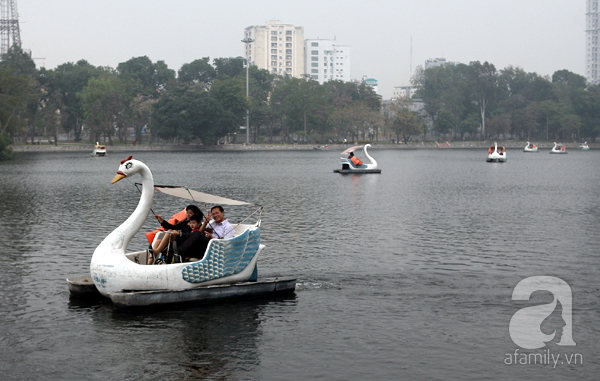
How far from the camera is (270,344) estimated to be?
12.9 metres

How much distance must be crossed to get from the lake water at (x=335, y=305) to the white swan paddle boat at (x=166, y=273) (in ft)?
1.14

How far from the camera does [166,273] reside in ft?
48.0

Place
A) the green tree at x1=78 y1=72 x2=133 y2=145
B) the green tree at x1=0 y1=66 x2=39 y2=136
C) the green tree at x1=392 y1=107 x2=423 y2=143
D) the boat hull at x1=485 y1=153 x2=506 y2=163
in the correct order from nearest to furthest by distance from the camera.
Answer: the boat hull at x1=485 y1=153 x2=506 y2=163 → the green tree at x1=0 y1=66 x2=39 y2=136 → the green tree at x1=78 y1=72 x2=133 y2=145 → the green tree at x1=392 y1=107 x2=423 y2=143

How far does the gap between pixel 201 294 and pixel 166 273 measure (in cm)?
93

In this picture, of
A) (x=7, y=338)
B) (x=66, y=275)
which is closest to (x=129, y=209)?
(x=66, y=275)

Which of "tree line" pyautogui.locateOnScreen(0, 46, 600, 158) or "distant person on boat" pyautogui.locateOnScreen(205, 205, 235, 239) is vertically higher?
"tree line" pyautogui.locateOnScreen(0, 46, 600, 158)

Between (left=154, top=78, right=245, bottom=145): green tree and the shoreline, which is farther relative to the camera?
(left=154, top=78, right=245, bottom=145): green tree

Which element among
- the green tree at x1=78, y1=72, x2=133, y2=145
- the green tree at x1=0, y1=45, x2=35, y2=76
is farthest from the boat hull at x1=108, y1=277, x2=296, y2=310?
the green tree at x1=0, y1=45, x2=35, y2=76

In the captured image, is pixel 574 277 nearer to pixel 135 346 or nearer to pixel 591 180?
pixel 135 346

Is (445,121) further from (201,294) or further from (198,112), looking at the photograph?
(201,294)

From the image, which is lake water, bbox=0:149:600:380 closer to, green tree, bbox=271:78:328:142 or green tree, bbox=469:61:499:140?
green tree, bbox=271:78:328:142

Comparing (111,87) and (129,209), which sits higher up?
(111,87)

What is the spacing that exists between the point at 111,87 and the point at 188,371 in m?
135

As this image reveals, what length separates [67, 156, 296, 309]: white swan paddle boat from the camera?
47.4 feet
